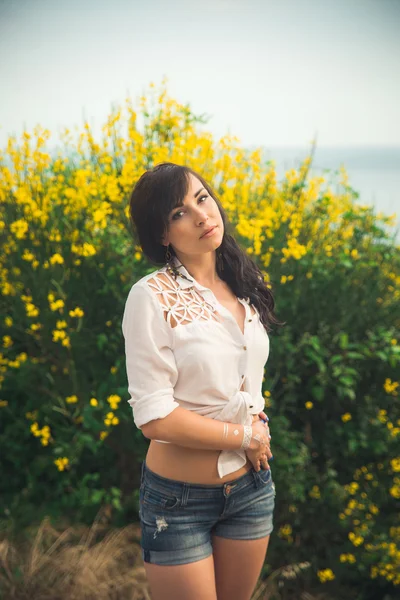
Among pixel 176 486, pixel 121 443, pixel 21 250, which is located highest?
pixel 21 250

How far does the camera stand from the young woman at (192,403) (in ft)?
4.40

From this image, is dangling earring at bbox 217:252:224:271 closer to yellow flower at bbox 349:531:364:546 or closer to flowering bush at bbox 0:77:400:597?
flowering bush at bbox 0:77:400:597

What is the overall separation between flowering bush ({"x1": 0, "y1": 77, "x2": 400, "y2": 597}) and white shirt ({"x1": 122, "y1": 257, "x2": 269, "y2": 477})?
1022 mm

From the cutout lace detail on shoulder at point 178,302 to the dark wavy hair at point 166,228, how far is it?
11cm

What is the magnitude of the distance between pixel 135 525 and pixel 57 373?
804 millimetres

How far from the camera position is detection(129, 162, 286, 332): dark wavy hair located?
1.44 metres

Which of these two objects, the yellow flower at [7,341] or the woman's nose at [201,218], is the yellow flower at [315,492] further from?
the woman's nose at [201,218]

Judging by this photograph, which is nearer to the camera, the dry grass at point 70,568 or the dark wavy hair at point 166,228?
the dark wavy hair at point 166,228

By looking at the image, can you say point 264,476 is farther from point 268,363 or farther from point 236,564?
point 268,363

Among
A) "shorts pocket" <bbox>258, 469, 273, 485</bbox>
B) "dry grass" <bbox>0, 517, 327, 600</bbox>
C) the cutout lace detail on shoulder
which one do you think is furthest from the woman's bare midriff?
"dry grass" <bbox>0, 517, 327, 600</bbox>

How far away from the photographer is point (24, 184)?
279 centimetres

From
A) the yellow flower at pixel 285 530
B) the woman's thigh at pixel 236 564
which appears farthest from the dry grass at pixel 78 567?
the woman's thigh at pixel 236 564

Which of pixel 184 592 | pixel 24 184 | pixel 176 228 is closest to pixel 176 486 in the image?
pixel 184 592

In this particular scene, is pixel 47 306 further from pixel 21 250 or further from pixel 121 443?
pixel 121 443
